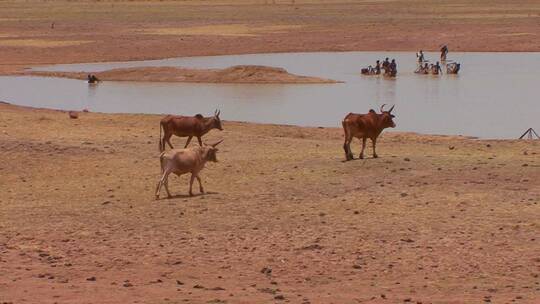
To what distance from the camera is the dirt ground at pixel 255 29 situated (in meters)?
53.8

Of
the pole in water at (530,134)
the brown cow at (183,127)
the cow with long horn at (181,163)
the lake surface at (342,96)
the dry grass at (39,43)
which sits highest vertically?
the dry grass at (39,43)

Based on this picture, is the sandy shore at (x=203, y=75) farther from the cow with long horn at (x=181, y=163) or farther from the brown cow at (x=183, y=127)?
the cow with long horn at (x=181, y=163)

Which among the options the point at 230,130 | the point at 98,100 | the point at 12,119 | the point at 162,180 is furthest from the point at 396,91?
the point at 162,180

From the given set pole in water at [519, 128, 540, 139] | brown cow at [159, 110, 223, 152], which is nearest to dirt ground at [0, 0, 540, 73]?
pole in water at [519, 128, 540, 139]

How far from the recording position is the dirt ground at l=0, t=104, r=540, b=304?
34.4ft

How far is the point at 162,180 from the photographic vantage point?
590 inches

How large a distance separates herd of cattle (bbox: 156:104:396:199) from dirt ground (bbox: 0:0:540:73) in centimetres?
2657

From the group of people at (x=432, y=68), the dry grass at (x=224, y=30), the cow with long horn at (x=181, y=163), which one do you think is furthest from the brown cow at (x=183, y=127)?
the dry grass at (x=224, y=30)

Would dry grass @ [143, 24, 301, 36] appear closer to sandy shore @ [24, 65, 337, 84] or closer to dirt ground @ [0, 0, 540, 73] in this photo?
dirt ground @ [0, 0, 540, 73]

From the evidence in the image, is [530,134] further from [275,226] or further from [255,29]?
[255,29]

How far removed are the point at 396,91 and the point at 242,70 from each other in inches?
266

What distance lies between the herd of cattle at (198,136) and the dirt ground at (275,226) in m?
0.36

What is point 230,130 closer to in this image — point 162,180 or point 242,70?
point 162,180

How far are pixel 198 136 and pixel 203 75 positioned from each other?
2089cm
